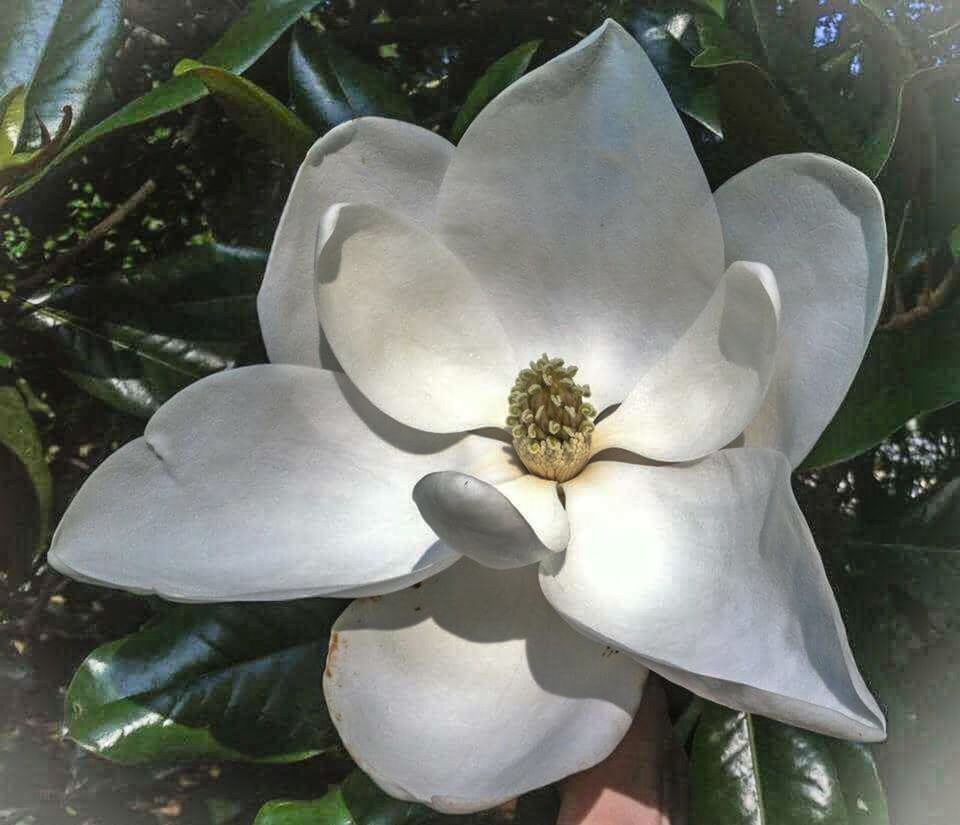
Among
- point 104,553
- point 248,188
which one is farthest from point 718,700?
point 248,188

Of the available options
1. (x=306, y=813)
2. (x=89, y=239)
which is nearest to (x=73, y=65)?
(x=89, y=239)

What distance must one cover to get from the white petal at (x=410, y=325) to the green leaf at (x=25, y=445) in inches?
11.3

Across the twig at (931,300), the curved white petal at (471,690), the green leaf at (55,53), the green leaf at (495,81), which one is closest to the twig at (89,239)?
the green leaf at (55,53)

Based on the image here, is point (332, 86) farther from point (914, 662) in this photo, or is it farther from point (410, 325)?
point (914, 662)

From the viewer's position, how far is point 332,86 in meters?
0.90

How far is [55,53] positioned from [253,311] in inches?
10.5

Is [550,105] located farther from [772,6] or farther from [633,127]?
[772,6]

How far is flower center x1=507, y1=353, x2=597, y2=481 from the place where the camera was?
0.84 metres

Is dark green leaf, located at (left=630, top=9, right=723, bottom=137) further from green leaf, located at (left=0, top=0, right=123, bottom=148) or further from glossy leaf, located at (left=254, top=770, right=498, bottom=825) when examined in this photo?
glossy leaf, located at (left=254, top=770, right=498, bottom=825)

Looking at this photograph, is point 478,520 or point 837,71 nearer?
point 478,520

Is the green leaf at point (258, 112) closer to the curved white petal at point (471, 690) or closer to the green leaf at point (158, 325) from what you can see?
the green leaf at point (158, 325)

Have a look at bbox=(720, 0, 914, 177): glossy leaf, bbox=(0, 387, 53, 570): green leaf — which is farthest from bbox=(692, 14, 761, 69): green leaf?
bbox=(0, 387, 53, 570): green leaf

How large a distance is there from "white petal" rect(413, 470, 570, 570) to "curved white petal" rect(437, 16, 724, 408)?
23 cm

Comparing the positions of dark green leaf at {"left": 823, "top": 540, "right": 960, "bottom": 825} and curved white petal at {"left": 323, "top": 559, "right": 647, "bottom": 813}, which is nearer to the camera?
curved white petal at {"left": 323, "top": 559, "right": 647, "bottom": 813}
